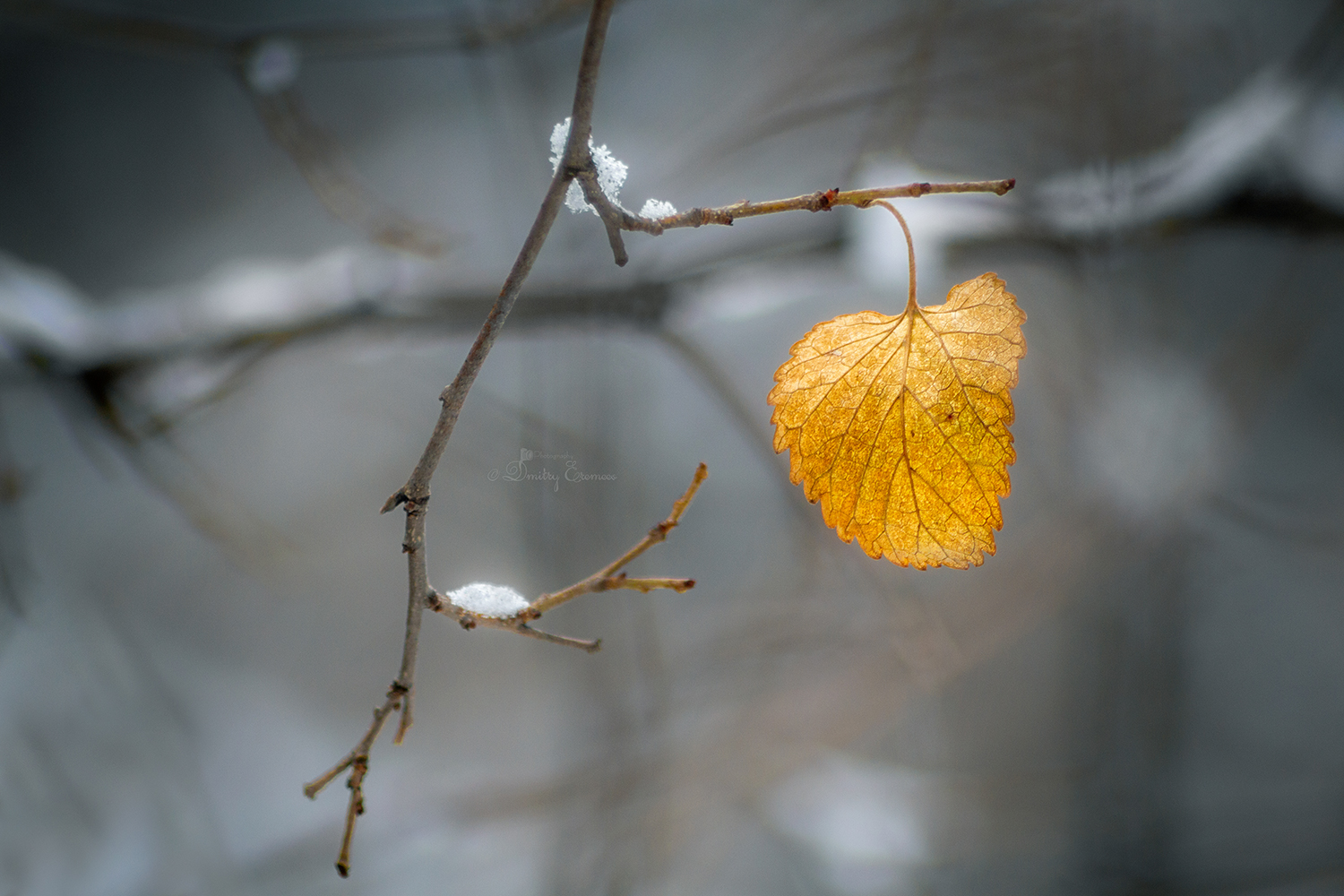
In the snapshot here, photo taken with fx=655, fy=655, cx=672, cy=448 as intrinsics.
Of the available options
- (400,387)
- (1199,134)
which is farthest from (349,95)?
(1199,134)

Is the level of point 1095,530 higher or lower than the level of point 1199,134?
lower

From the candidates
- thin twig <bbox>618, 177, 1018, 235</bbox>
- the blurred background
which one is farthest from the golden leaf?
the blurred background

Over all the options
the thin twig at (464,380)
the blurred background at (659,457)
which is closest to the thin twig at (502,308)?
the thin twig at (464,380)

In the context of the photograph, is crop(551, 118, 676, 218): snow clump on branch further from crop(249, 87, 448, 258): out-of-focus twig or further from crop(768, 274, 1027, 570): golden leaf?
crop(249, 87, 448, 258): out-of-focus twig

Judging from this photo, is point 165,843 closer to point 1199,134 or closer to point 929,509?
point 929,509

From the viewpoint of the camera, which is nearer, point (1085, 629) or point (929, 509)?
point (929, 509)

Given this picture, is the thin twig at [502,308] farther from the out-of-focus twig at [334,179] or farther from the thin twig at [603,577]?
the out-of-focus twig at [334,179]
